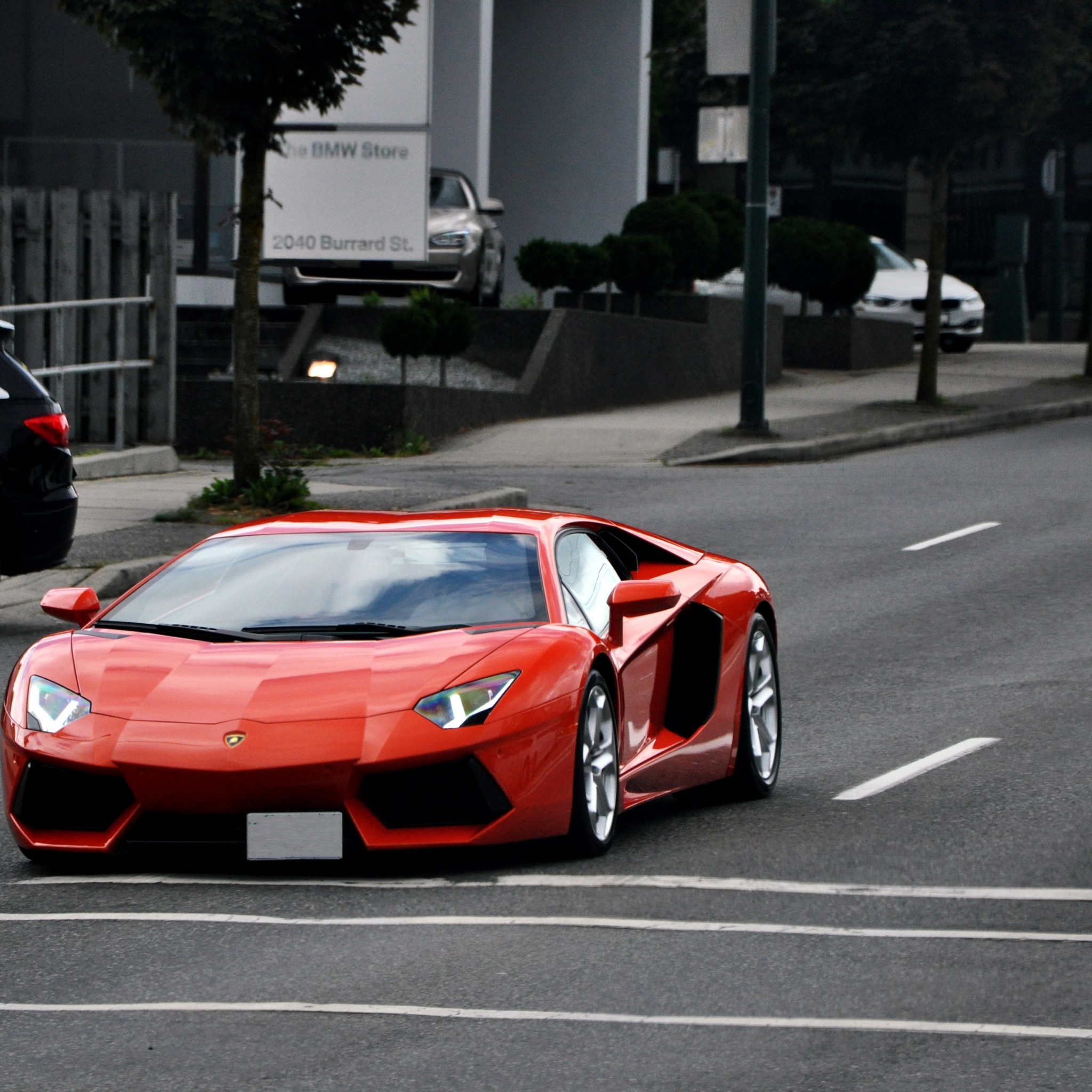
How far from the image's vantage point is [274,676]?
687 cm

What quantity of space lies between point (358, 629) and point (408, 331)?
18.3 m

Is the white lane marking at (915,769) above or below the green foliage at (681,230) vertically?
below

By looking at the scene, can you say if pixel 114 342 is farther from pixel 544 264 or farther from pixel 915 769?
pixel 915 769

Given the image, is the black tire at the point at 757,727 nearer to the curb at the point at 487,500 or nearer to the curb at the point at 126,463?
the curb at the point at 487,500

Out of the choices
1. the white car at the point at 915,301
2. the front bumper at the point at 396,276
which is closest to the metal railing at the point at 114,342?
the front bumper at the point at 396,276

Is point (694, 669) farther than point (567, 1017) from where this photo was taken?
Yes

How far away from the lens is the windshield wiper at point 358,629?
7207mm

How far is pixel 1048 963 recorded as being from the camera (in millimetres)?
Answer: 5828

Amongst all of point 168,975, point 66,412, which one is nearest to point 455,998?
point 168,975

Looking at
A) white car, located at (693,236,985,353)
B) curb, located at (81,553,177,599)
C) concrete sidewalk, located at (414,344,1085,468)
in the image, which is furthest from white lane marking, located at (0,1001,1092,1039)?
white car, located at (693,236,985,353)

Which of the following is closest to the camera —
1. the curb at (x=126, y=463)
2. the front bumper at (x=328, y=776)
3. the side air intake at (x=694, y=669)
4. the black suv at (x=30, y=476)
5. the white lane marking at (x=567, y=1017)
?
the white lane marking at (x=567, y=1017)

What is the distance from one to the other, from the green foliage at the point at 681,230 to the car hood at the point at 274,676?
25398mm

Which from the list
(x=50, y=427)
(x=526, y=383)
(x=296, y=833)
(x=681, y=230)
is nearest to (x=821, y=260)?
(x=681, y=230)

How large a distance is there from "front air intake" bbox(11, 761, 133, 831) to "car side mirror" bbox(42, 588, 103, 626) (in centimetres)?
88
